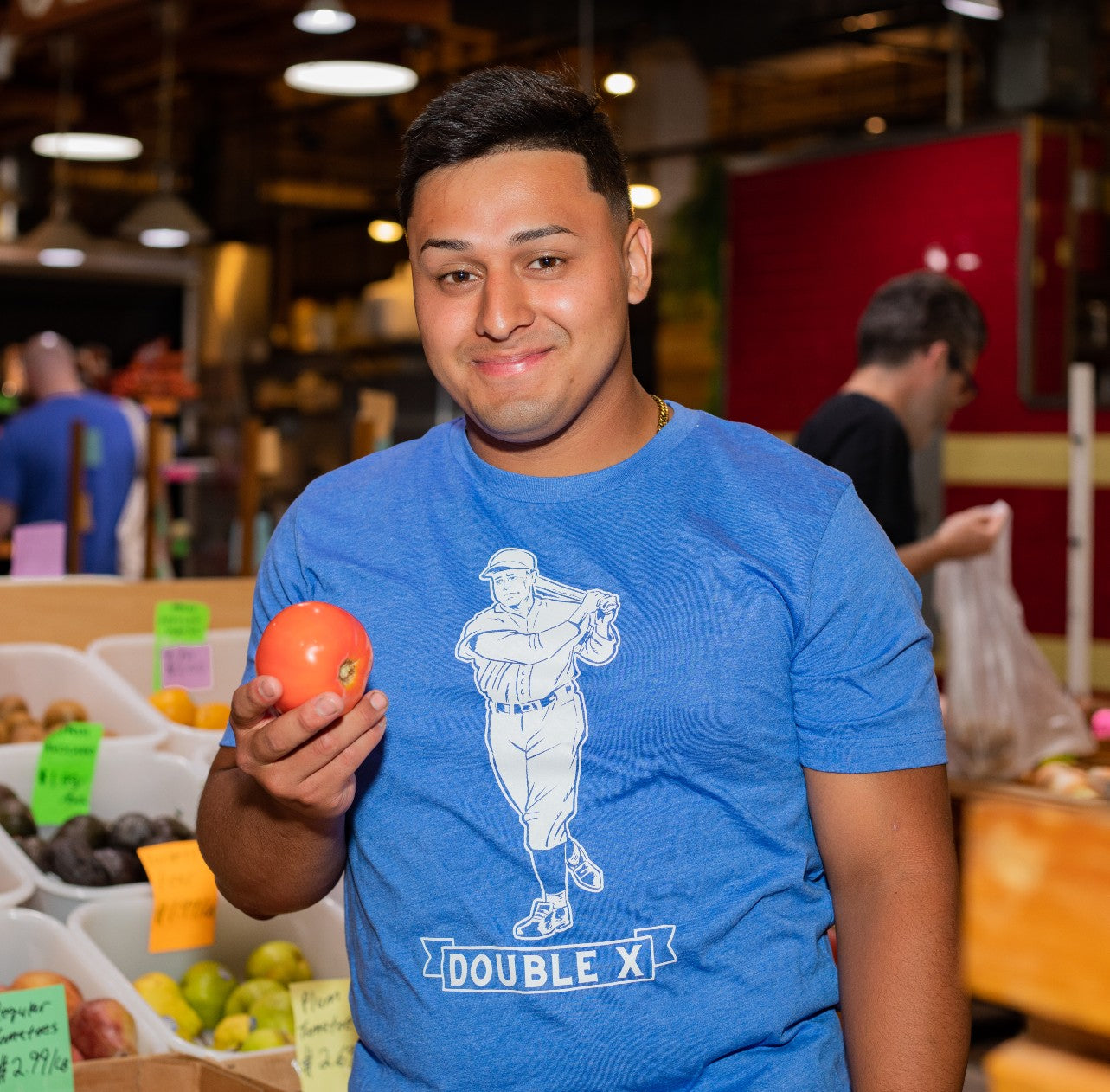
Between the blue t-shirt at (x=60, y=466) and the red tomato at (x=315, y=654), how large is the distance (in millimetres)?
4452

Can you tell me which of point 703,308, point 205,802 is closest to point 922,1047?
point 205,802

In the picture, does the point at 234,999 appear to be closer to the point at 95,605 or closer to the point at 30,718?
the point at 30,718

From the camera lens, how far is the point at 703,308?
27.6 ft

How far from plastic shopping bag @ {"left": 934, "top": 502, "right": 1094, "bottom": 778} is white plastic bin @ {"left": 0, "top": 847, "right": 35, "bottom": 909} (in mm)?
2031

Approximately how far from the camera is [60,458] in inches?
223

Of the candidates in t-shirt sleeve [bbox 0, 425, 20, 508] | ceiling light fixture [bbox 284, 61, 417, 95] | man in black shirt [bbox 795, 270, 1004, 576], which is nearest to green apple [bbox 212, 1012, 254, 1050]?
man in black shirt [bbox 795, 270, 1004, 576]

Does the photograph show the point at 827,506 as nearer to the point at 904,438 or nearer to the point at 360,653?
the point at 360,653

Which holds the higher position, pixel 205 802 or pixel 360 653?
pixel 360 653

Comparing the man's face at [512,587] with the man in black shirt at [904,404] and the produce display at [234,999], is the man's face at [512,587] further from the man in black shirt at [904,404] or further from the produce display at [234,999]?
the man in black shirt at [904,404]

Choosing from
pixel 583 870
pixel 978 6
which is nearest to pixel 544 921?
pixel 583 870

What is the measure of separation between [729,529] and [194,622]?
7.32ft

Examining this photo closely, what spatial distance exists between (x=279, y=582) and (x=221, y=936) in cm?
126

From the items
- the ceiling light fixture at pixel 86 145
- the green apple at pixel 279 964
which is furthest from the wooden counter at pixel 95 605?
the ceiling light fixture at pixel 86 145

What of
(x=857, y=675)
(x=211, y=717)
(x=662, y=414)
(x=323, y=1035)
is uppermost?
(x=662, y=414)
